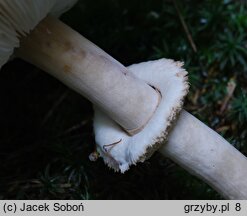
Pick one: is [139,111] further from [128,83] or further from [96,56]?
[96,56]

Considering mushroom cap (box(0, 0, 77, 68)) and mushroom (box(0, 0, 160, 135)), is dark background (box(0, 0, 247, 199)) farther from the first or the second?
mushroom cap (box(0, 0, 77, 68))

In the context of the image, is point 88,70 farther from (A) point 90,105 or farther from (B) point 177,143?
(A) point 90,105

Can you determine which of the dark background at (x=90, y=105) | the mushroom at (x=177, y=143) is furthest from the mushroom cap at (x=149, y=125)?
the dark background at (x=90, y=105)

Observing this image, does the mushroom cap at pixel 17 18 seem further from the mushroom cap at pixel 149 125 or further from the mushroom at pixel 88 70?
the mushroom cap at pixel 149 125

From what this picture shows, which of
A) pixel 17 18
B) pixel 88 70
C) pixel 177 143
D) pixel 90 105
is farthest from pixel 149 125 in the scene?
pixel 90 105

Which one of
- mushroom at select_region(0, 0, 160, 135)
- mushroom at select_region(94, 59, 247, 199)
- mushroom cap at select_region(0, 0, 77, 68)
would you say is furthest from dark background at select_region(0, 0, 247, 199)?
mushroom cap at select_region(0, 0, 77, 68)

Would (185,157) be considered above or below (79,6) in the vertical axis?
below
